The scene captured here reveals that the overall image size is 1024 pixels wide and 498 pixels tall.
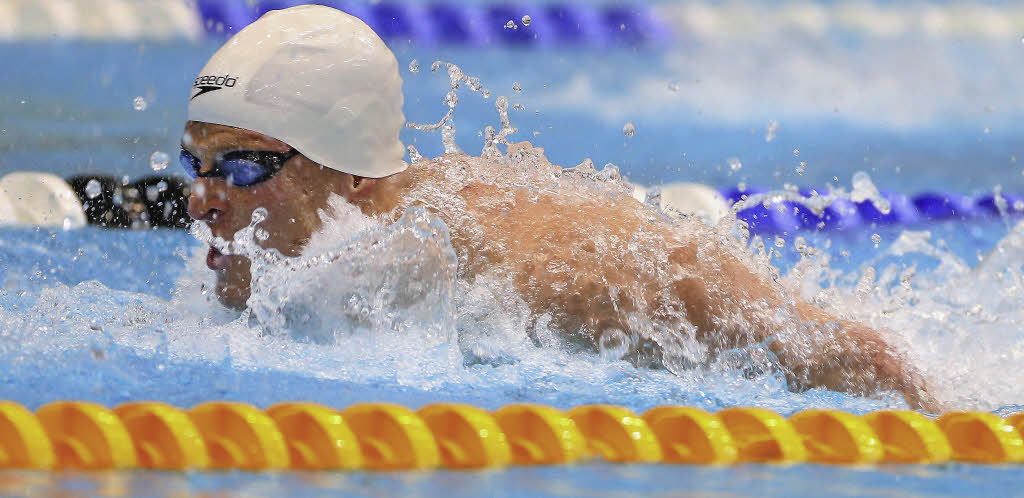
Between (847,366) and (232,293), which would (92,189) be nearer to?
(232,293)

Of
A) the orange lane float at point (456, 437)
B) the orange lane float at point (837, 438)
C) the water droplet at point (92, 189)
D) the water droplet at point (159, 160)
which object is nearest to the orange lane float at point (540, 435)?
the orange lane float at point (456, 437)

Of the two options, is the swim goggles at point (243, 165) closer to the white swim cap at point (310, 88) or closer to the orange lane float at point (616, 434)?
the white swim cap at point (310, 88)

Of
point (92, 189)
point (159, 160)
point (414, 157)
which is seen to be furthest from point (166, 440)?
point (92, 189)

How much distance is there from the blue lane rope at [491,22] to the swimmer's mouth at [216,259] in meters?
3.16

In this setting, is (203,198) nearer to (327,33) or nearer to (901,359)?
(327,33)

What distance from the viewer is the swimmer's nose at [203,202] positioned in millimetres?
2033

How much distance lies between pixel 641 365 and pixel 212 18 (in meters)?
4.01

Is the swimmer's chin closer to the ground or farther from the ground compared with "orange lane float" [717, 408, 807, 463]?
farther from the ground

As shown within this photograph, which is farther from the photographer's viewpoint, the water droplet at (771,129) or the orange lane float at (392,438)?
the water droplet at (771,129)

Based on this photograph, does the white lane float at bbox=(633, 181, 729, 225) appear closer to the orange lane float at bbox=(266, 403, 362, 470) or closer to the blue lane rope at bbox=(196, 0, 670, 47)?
the blue lane rope at bbox=(196, 0, 670, 47)

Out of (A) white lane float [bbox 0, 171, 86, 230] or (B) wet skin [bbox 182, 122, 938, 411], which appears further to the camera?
(A) white lane float [bbox 0, 171, 86, 230]

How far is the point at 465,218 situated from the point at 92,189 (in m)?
2.65

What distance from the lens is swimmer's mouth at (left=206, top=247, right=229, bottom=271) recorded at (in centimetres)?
208

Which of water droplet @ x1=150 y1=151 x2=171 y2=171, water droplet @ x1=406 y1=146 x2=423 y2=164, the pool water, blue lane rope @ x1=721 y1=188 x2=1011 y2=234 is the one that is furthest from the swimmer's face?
blue lane rope @ x1=721 y1=188 x2=1011 y2=234
